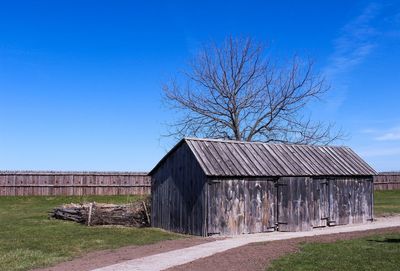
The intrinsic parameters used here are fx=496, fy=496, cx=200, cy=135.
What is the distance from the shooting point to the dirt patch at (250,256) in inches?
493

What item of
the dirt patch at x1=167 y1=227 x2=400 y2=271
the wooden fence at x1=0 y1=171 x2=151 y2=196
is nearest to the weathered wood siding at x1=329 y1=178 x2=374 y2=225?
the dirt patch at x1=167 y1=227 x2=400 y2=271

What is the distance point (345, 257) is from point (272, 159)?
9734 mm

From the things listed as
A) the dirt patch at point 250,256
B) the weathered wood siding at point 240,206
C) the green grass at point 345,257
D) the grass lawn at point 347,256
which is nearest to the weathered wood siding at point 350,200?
the weathered wood siding at point 240,206

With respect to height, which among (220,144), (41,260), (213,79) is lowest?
(41,260)

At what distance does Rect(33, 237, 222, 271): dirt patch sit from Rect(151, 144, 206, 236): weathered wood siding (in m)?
1.84

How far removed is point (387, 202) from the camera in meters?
40.1

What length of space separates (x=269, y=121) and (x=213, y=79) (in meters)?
5.14

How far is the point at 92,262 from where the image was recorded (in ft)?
45.9

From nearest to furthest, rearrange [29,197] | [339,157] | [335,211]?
[335,211] → [339,157] → [29,197]

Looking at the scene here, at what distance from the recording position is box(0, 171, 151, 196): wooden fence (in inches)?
1542

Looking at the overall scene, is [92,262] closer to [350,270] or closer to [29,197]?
[350,270]

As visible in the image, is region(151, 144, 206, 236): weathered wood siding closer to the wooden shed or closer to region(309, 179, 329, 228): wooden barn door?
the wooden shed

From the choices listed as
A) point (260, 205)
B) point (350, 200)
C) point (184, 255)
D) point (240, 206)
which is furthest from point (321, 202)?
point (184, 255)

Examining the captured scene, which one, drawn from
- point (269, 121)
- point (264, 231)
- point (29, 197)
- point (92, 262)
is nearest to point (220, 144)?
point (264, 231)
